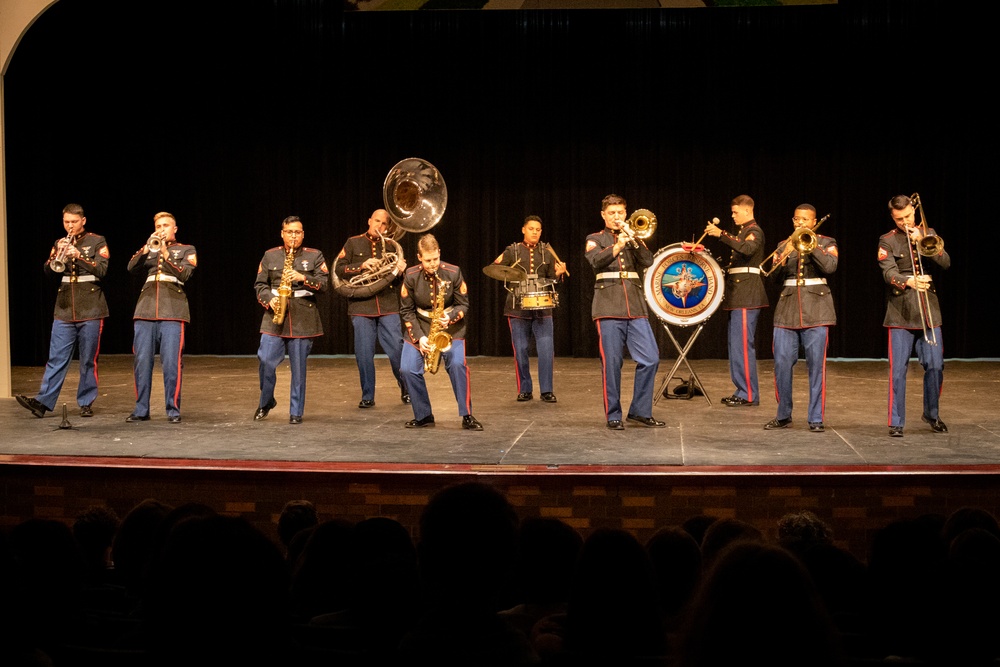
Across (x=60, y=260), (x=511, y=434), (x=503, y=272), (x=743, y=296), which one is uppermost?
(x=60, y=260)

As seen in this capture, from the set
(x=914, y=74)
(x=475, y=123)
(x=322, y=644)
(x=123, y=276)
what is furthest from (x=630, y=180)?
(x=322, y=644)

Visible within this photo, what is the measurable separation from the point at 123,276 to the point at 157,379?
3764mm

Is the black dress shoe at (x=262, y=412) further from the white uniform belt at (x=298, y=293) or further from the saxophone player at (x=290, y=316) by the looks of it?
the white uniform belt at (x=298, y=293)

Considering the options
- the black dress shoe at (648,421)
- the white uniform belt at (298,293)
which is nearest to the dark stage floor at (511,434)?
the black dress shoe at (648,421)

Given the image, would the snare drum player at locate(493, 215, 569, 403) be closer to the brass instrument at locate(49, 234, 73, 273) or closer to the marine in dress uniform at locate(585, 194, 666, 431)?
the marine in dress uniform at locate(585, 194, 666, 431)

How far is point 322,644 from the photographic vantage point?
2783 mm

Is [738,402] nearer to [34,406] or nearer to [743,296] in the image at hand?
[743,296]

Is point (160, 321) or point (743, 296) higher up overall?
point (743, 296)

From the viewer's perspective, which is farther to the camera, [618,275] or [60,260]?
[60,260]

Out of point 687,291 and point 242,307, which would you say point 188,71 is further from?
point 687,291

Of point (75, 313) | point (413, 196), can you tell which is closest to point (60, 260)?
point (75, 313)

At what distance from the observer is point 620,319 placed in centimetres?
847

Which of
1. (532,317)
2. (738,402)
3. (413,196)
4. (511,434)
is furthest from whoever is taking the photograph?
(532,317)

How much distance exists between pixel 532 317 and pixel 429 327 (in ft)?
7.51
